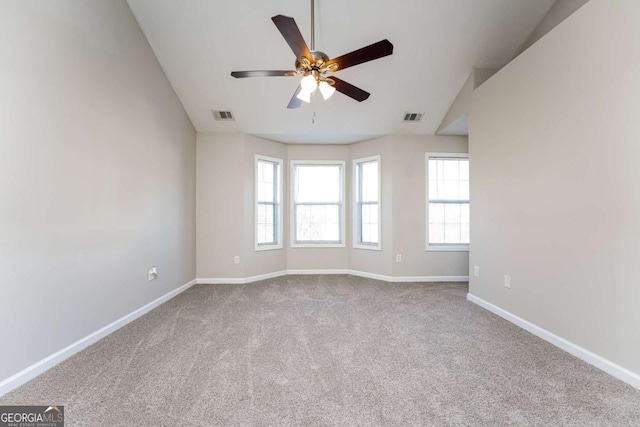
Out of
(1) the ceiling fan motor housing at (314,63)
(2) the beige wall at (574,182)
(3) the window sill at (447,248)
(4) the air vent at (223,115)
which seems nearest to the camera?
(2) the beige wall at (574,182)

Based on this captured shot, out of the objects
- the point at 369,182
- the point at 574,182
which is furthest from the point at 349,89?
the point at 369,182

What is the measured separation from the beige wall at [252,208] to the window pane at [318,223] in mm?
570

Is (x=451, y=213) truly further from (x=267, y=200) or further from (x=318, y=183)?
(x=267, y=200)

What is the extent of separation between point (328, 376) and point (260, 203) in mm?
3453

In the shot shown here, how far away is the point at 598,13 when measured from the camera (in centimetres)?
211

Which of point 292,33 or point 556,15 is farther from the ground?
point 556,15

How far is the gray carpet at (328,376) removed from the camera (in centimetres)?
158

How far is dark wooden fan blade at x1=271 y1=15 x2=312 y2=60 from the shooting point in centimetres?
198

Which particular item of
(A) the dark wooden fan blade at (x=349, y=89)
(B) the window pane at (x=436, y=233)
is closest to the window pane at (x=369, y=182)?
(B) the window pane at (x=436, y=233)

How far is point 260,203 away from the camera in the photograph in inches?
196

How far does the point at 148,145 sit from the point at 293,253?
9.46ft

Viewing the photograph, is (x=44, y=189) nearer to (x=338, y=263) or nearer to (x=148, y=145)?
(x=148, y=145)

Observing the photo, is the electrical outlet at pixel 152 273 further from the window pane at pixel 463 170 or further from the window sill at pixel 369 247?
the window pane at pixel 463 170

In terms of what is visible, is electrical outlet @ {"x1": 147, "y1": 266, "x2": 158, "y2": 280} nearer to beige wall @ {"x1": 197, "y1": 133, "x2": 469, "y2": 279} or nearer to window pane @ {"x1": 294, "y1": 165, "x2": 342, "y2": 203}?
beige wall @ {"x1": 197, "y1": 133, "x2": 469, "y2": 279}
